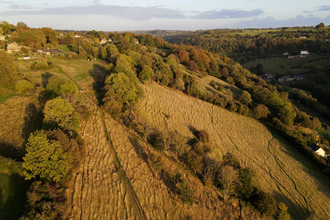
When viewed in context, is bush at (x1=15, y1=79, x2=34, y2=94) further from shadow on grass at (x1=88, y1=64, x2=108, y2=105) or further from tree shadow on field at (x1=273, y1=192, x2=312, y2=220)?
tree shadow on field at (x1=273, y1=192, x2=312, y2=220)

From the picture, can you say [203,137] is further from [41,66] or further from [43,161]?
[41,66]

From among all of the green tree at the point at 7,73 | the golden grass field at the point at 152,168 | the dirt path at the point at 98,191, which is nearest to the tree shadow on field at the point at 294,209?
the golden grass field at the point at 152,168

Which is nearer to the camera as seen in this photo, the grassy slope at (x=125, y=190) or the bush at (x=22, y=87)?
the grassy slope at (x=125, y=190)

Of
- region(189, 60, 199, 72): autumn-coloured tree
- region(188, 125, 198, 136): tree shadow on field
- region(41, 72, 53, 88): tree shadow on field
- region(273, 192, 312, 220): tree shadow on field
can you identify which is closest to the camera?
region(273, 192, 312, 220): tree shadow on field

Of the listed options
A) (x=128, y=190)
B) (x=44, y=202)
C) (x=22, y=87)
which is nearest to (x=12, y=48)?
(x=22, y=87)

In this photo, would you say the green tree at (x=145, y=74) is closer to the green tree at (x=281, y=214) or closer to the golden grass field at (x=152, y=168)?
the golden grass field at (x=152, y=168)

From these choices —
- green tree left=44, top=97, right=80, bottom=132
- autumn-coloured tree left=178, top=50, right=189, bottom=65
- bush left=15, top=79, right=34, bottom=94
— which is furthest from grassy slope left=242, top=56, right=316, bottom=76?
bush left=15, top=79, right=34, bottom=94

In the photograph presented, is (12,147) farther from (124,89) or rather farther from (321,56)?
(321,56)
